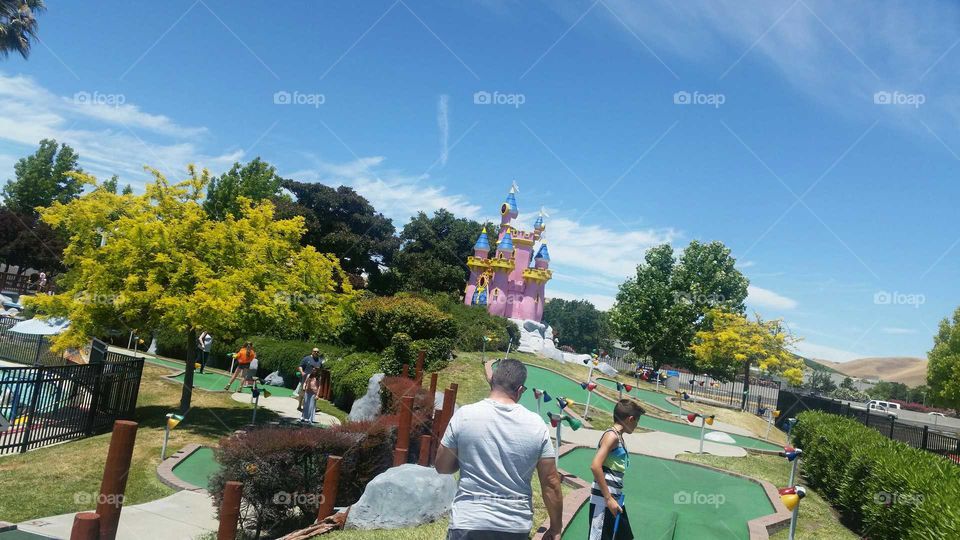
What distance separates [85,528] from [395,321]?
19.3 m

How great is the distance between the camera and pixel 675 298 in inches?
1713

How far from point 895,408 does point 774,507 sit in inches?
2333

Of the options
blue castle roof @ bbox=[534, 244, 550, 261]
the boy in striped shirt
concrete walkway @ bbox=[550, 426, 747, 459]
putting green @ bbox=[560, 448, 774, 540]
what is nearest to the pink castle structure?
blue castle roof @ bbox=[534, 244, 550, 261]

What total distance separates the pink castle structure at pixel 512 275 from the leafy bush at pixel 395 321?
1499 centimetres

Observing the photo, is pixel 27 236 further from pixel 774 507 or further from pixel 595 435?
pixel 774 507

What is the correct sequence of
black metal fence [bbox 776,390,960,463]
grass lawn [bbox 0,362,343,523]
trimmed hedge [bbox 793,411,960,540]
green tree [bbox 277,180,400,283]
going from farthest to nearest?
green tree [bbox 277,180,400,283] < black metal fence [bbox 776,390,960,463] < grass lawn [bbox 0,362,343,523] < trimmed hedge [bbox 793,411,960,540]

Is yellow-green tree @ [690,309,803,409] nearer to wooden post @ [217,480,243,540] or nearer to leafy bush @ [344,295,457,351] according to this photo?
leafy bush @ [344,295,457,351]

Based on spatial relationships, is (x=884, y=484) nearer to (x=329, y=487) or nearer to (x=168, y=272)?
(x=329, y=487)

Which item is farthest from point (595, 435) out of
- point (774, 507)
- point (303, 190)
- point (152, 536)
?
point (303, 190)

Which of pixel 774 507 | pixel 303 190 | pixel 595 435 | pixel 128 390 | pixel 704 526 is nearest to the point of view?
pixel 704 526

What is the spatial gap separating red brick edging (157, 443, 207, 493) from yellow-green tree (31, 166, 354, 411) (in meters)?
2.83

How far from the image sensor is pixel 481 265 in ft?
131

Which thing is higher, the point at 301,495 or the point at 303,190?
the point at 303,190

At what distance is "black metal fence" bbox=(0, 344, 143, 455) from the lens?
10828mm
